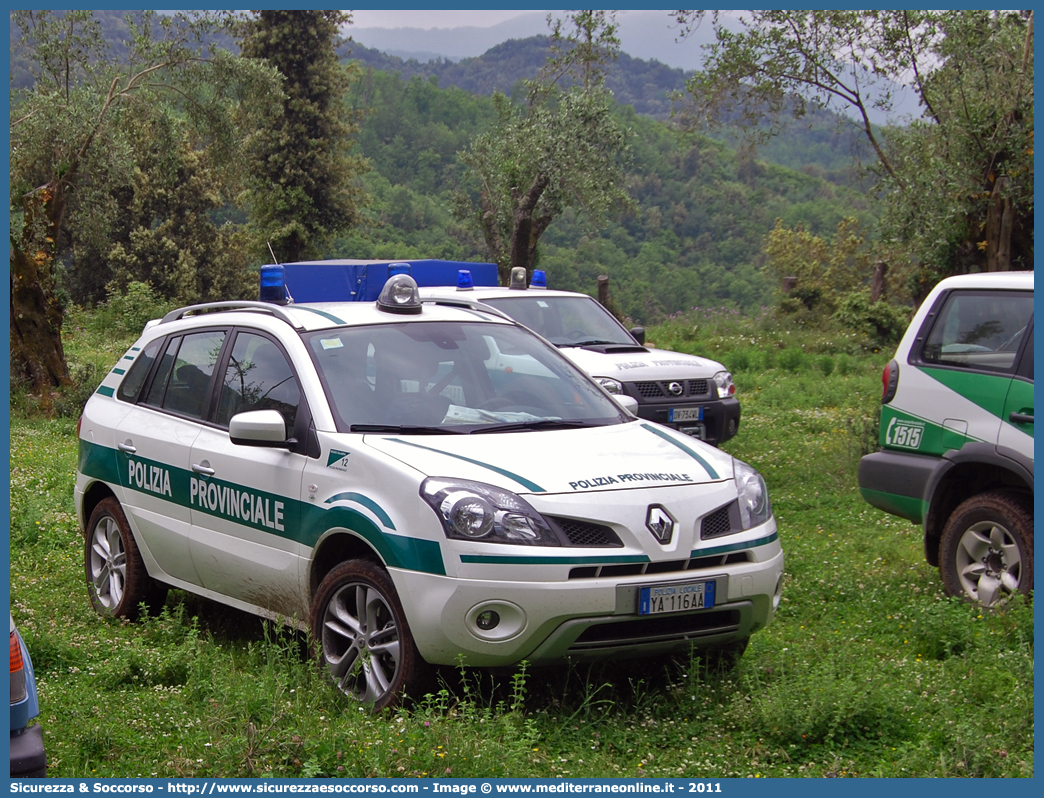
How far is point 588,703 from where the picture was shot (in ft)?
15.5

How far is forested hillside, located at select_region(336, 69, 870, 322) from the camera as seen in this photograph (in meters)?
54.2

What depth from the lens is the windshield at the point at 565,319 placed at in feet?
39.1

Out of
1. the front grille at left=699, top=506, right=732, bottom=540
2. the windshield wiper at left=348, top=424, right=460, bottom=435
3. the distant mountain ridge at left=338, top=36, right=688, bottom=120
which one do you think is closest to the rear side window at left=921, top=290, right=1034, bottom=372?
the front grille at left=699, top=506, right=732, bottom=540

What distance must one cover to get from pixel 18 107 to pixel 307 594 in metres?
15.6

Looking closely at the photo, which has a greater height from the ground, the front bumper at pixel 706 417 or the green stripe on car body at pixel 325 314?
the green stripe on car body at pixel 325 314

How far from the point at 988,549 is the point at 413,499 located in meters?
3.61

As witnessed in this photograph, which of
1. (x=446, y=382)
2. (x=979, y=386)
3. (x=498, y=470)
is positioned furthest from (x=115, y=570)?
(x=979, y=386)

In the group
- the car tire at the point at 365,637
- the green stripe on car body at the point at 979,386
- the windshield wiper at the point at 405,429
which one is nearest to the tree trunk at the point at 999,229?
the green stripe on car body at the point at 979,386

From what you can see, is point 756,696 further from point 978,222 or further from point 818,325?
point 818,325

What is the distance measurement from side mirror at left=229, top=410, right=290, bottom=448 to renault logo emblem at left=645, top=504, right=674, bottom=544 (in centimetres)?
166

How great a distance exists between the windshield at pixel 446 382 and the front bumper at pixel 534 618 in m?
0.97

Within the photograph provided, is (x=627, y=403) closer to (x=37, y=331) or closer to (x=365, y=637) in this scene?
(x=365, y=637)

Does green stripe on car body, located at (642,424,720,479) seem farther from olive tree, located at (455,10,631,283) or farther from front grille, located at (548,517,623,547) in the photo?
olive tree, located at (455,10,631,283)

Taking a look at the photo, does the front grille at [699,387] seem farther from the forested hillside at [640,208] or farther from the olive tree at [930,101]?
the forested hillside at [640,208]
